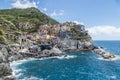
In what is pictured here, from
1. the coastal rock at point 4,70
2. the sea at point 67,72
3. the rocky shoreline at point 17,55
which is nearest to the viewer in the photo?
the coastal rock at point 4,70

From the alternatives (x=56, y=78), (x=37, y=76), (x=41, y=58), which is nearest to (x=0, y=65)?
(x=37, y=76)

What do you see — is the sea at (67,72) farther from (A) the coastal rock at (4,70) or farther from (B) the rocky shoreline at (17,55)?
(B) the rocky shoreline at (17,55)

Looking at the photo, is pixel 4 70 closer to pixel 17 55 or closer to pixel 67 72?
pixel 67 72

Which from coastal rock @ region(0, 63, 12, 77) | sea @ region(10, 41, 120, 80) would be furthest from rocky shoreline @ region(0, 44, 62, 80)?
sea @ region(10, 41, 120, 80)

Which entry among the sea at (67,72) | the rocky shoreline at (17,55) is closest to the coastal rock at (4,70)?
the rocky shoreline at (17,55)

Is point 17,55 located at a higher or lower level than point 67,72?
higher

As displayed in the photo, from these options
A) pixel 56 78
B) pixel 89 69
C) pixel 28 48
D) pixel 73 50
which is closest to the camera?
pixel 56 78

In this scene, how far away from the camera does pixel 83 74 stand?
100688 mm

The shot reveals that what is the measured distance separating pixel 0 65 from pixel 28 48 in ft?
247

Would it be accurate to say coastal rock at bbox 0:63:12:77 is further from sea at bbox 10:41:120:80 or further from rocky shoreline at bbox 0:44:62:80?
sea at bbox 10:41:120:80

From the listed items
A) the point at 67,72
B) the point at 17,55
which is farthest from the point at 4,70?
the point at 17,55

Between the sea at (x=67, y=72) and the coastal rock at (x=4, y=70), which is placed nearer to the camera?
the coastal rock at (x=4, y=70)

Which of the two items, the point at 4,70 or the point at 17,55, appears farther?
the point at 17,55

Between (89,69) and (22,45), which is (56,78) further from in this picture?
(22,45)
